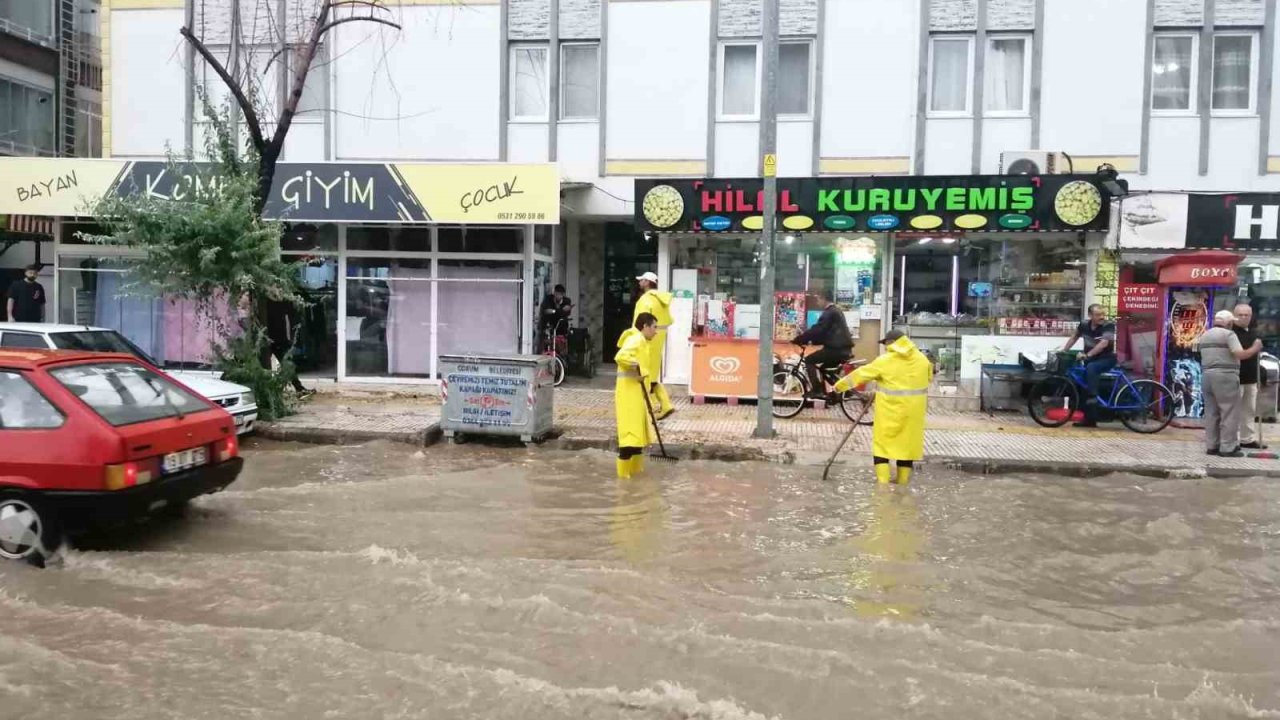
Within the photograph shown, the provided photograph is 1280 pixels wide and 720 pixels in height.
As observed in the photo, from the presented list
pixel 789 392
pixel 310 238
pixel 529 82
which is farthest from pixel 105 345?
pixel 789 392

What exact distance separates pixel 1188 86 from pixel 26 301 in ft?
60.9

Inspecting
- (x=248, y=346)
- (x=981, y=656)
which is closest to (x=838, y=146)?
(x=248, y=346)

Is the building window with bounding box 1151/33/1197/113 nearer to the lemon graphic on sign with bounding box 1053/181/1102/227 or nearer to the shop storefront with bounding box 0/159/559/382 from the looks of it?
the lemon graphic on sign with bounding box 1053/181/1102/227

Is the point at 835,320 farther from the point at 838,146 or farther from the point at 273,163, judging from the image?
the point at 273,163

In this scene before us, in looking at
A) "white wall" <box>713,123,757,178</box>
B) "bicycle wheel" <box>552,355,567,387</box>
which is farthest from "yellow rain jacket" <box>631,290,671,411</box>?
"white wall" <box>713,123,757,178</box>

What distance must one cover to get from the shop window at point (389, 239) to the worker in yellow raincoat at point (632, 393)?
7.15 metres

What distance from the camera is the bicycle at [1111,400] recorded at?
1178 cm

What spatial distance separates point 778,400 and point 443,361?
4.70 meters

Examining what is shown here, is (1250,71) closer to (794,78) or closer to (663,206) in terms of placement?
(794,78)

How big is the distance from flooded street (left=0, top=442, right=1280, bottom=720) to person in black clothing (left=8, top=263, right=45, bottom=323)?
8673 mm

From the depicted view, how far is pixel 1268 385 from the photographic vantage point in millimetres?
11805

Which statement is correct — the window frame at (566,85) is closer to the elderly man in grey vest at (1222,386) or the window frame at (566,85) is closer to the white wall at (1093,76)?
the white wall at (1093,76)

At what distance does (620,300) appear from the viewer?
17844 mm

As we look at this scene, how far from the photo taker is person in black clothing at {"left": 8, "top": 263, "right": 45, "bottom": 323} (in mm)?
14375
